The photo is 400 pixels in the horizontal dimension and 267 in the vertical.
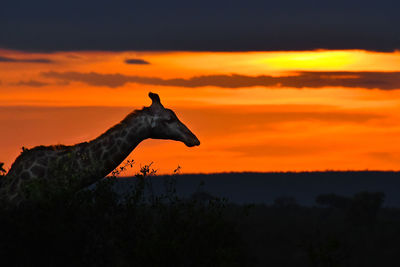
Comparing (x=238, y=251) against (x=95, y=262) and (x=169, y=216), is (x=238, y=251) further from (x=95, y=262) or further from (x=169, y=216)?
(x=95, y=262)

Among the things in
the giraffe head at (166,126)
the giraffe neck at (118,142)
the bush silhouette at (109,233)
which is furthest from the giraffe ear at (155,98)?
the bush silhouette at (109,233)

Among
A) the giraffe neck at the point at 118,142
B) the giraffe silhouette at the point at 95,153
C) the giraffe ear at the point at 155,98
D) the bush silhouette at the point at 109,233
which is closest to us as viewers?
the bush silhouette at the point at 109,233

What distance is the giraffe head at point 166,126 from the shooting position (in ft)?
102

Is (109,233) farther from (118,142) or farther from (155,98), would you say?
(155,98)

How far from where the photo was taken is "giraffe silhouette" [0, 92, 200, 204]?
30.0 m

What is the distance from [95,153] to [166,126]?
2.47m

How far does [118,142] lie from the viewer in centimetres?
3111

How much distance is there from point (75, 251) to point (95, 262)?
81cm

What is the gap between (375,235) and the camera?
93.8 m

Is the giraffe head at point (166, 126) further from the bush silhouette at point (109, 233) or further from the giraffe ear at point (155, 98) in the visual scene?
the bush silhouette at point (109, 233)

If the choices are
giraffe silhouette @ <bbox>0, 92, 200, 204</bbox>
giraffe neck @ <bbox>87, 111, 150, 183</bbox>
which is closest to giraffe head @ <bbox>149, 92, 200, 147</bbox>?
giraffe silhouette @ <bbox>0, 92, 200, 204</bbox>

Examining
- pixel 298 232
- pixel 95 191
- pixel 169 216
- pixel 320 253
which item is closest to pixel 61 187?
pixel 95 191

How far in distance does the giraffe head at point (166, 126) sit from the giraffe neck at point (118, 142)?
0.84 ft

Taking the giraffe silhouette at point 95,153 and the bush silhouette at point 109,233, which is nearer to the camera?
the bush silhouette at point 109,233
